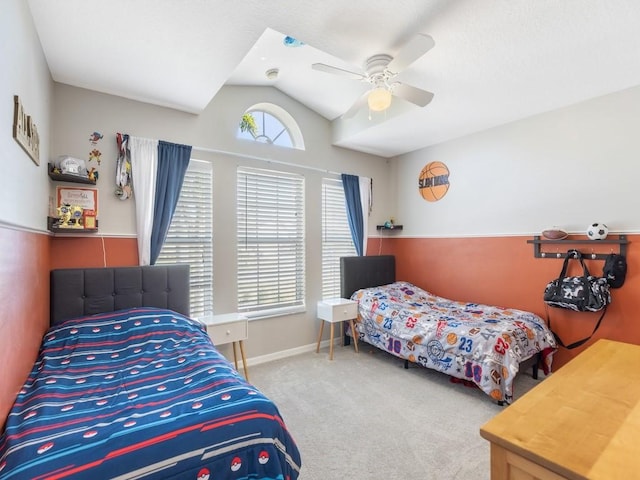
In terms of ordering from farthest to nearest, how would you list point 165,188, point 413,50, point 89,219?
1. point 165,188
2. point 89,219
3. point 413,50

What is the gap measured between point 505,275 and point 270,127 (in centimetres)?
321

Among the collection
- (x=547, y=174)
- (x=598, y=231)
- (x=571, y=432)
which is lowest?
(x=571, y=432)

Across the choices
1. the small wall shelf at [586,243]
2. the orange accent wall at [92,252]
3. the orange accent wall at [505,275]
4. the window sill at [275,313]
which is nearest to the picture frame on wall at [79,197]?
the orange accent wall at [92,252]

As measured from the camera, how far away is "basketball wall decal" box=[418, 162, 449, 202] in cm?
415

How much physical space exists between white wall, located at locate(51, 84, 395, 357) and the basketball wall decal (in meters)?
0.57

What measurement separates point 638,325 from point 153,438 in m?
3.66

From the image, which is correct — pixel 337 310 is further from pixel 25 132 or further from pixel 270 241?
pixel 25 132

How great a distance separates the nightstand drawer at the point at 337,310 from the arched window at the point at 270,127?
1.96 metres

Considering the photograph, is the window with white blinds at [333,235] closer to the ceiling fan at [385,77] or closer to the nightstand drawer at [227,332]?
the nightstand drawer at [227,332]

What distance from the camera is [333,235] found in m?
4.27

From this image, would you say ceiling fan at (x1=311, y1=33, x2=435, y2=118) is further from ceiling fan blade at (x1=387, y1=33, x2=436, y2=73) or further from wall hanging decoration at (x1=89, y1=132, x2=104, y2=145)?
wall hanging decoration at (x1=89, y1=132, x2=104, y2=145)

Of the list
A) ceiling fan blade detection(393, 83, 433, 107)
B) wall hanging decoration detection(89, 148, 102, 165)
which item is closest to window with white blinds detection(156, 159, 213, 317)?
wall hanging decoration detection(89, 148, 102, 165)

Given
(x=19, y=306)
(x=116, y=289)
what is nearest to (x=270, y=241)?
(x=116, y=289)

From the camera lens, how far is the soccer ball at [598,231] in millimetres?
2820
